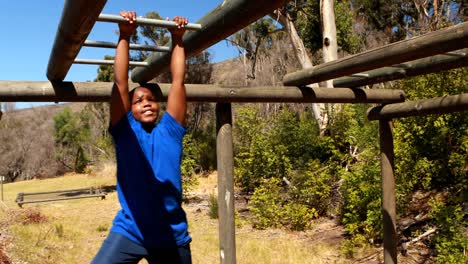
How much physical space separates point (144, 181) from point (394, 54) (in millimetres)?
1752

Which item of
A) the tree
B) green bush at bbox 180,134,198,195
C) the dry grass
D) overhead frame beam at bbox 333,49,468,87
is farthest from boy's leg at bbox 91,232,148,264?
the tree

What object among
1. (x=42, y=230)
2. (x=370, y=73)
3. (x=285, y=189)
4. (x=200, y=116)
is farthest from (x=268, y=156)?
(x=200, y=116)

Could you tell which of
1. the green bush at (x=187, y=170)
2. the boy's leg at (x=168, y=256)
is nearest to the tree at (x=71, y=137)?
the green bush at (x=187, y=170)

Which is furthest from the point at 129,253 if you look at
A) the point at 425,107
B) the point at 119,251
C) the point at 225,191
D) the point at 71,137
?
the point at 71,137

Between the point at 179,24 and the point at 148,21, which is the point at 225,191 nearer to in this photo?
the point at 179,24

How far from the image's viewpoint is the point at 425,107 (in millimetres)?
3828

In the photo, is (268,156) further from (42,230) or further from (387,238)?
(387,238)

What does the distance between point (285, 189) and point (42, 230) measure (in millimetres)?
5372

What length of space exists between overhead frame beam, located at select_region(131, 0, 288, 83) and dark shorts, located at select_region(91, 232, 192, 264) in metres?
0.94

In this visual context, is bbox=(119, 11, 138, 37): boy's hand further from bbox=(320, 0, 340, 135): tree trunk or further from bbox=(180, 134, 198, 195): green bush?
bbox=(180, 134, 198, 195): green bush

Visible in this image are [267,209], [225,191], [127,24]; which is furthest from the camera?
[267,209]

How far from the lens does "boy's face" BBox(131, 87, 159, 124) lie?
2.07 meters

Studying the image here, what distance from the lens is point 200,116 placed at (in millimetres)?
19906

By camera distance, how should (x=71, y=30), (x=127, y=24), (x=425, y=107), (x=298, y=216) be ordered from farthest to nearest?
(x=298, y=216) → (x=425, y=107) → (x=127, y=24) → (x=71, y=30)
